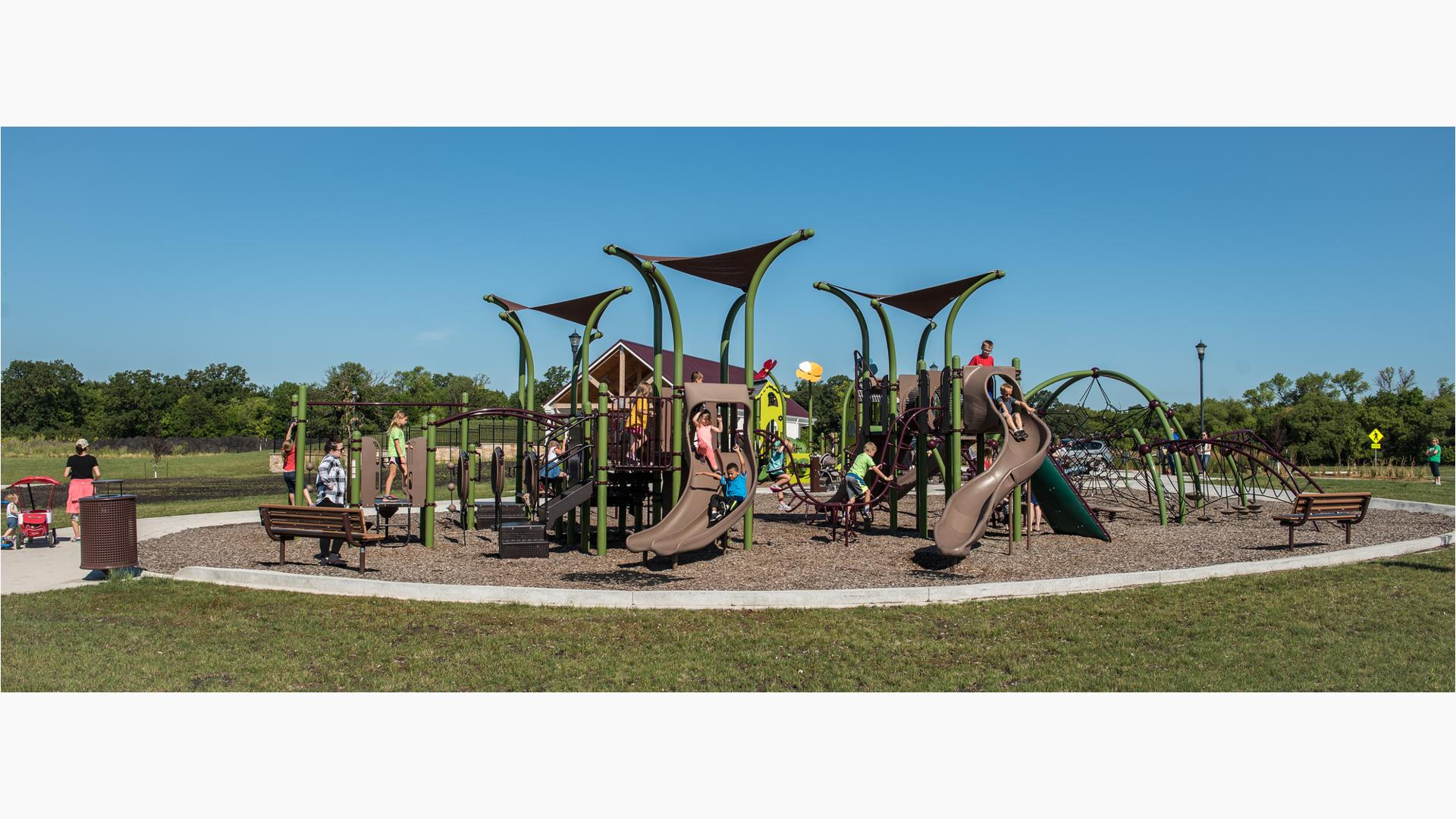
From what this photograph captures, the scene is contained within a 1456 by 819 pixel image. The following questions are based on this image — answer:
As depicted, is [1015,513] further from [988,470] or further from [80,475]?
[80,475]

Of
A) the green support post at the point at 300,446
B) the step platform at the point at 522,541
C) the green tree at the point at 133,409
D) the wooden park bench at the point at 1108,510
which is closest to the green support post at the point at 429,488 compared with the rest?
the step platform at the point at 522,541

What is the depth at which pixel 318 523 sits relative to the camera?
10383mm

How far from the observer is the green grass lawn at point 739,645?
6.11 m

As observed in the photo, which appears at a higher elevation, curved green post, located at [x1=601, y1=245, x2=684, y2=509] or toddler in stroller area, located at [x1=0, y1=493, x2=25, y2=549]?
curved green post, located at [x1=601, y1=245, x2=684, y2=509]

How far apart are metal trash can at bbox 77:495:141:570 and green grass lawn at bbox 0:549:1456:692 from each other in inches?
31.4

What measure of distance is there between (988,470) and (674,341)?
438cm

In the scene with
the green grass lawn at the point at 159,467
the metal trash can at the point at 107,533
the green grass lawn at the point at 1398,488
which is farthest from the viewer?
the green grass lawn at the point at 159,467

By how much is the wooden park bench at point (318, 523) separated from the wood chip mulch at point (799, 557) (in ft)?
1.29

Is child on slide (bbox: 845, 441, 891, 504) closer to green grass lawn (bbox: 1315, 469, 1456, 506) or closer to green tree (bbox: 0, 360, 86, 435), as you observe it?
green grass lawn (bbox: 1315, 469, 1456, 506)

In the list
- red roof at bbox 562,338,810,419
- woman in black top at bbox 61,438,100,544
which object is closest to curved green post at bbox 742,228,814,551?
woman in black top at bbox 61,438,100,544

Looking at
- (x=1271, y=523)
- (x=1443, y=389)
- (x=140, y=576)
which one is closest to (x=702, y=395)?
(x=140, y=576)

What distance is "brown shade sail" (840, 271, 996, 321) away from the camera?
14656 millimetres

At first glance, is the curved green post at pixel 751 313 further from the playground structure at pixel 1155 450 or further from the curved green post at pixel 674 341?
the playground structure at pixel 1155 450

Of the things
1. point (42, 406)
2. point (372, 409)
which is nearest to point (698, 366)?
point (372, 409)
